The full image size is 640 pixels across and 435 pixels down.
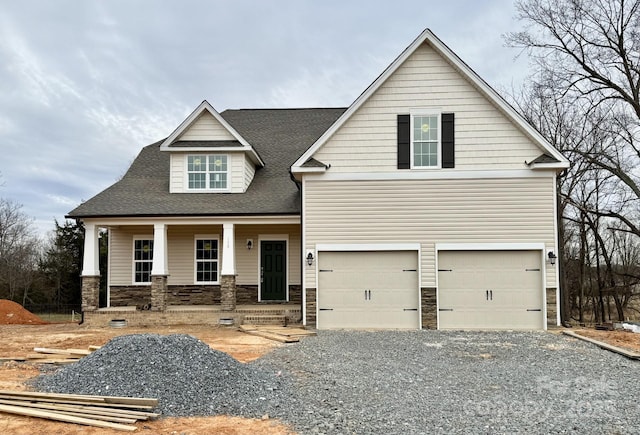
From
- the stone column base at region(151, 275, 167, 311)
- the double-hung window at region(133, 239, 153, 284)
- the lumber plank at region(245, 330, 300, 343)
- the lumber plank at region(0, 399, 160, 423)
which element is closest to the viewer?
the lumber plank at region(0, 399, 160, 423)

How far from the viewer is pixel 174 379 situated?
752cm

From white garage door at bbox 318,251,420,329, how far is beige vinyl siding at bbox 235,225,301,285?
307 centimetres

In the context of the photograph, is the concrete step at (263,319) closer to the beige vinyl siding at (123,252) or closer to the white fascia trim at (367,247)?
the white fascia trim at (367,247)

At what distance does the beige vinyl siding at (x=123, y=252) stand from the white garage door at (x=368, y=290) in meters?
7.10

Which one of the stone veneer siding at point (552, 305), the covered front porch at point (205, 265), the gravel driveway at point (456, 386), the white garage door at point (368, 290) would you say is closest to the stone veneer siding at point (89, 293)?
the covered front porch at point (205, 265)

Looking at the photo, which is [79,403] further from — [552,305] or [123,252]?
[123,252]

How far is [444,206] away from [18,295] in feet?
83.4

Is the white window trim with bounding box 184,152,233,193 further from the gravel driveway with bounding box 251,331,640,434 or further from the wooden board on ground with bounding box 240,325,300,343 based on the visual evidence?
the gravel driveway with bounding box 251,331,640,434

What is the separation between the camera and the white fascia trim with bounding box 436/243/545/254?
1420 cm

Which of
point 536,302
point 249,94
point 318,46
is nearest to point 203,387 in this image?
point 536,302

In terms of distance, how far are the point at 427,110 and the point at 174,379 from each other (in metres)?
10.2

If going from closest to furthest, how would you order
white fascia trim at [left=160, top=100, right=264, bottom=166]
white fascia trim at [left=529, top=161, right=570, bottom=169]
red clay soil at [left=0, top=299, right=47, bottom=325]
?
1. white fascia trim at [left=529, top=161, right=570, bottom=169]
2. white fascia trim at [left=160, top=100, right=264, bottom=166]
3. red clay soil at [left=0, top=299, right=47, bottom=325]

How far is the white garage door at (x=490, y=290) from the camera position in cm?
1432

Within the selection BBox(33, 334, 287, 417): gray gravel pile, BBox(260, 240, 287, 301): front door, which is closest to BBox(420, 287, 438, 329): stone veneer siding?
BBox(260, 240, 287, 301): front door
